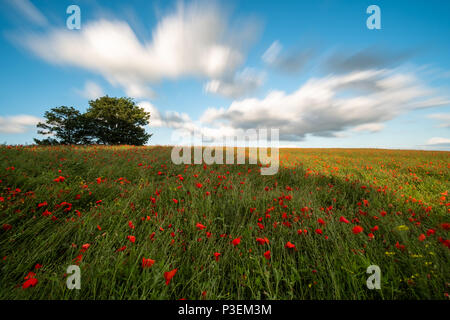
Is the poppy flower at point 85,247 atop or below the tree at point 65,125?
below

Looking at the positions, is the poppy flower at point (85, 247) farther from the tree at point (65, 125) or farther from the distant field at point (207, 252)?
the tree at point (65, 125)

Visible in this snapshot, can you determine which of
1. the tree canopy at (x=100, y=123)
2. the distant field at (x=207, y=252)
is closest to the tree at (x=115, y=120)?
the tree canopy at (x=100, y=123)

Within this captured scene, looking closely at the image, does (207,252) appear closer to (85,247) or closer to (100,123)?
(85,247)

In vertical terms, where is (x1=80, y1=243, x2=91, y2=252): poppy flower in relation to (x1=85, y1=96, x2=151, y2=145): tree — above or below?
below

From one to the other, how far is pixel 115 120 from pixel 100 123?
251 centimetres

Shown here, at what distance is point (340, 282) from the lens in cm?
151

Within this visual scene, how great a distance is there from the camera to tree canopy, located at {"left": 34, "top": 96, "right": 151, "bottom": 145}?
79.6 feet

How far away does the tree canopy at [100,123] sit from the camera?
79.6 feet

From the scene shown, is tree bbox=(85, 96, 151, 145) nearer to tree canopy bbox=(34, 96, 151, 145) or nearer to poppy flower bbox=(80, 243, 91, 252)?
tree canopy bbox=(34, 96, 151, 145)

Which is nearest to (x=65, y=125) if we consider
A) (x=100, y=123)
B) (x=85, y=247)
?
(x=100, y=123)

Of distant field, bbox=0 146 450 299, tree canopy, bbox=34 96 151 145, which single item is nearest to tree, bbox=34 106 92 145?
tree canopy, bbox=34 96 151 145

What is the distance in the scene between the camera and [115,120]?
2589cm
